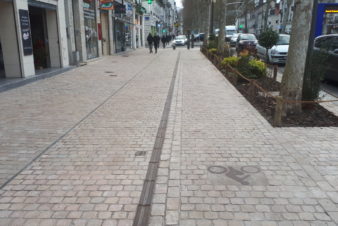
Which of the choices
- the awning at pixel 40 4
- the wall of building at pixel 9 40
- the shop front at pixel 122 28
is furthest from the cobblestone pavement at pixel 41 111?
the shop front at pixel 122 28

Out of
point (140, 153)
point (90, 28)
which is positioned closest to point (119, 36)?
point (90, 28)

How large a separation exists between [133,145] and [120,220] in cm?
216

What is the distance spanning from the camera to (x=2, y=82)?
1028cm

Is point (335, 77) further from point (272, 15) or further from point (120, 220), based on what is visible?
point (272, 15)

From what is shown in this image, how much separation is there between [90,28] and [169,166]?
17.5 metres

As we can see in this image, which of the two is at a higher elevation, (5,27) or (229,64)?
(5,27)

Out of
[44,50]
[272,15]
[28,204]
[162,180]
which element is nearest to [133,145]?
[162,180]

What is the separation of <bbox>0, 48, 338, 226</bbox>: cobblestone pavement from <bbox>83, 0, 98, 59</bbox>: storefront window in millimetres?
12083

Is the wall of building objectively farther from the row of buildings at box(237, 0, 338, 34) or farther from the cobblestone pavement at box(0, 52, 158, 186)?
the row of buildings at box(237, 0, 338, 34)

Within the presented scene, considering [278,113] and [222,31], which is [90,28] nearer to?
[222,31]

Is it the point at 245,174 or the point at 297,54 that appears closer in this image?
the point at 245,174

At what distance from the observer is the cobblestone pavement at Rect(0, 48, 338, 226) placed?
335 centimetres

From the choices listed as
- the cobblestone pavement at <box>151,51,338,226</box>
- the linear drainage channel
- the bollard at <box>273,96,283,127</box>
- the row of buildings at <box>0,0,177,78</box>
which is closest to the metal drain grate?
the linear drainage channel

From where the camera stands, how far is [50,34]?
1449cm
